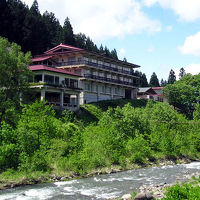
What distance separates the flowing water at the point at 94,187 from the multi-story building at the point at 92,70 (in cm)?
2949

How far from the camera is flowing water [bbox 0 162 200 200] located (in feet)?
58.1

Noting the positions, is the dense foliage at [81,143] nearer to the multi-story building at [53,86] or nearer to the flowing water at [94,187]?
the flowing water at [94,187]

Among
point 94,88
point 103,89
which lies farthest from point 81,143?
point 103,89

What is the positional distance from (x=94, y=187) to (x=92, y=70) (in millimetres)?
39142

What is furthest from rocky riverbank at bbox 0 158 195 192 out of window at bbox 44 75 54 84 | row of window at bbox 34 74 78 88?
window at bbox 44 75 54 84

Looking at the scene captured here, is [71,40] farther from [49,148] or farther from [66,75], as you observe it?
[49,148]

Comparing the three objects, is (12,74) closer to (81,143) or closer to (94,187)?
(81,143)

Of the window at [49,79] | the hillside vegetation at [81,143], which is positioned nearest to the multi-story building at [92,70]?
the window at [49,79]

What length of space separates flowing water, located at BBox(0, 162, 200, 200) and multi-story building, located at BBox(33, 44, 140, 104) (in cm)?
2949

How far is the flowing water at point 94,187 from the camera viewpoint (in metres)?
17.7

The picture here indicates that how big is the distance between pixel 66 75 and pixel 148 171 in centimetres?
2373

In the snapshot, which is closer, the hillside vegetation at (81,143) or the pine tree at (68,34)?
the hillside vegetation at (81,143)

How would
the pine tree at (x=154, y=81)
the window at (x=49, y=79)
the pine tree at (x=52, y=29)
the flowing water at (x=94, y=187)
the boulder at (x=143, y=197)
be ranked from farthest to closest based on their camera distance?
1. the pine tree at (x=154, y=81)
2. the pine tree at (x=52, y=29)
3. the window at (x=49, y=79)
4. the flowing water at (x=94, y=187)
5. the boulder at (x=143, y=197)

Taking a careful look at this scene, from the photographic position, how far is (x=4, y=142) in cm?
2397
